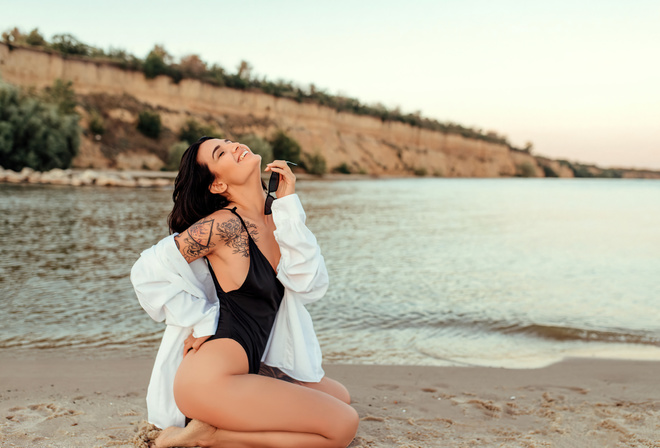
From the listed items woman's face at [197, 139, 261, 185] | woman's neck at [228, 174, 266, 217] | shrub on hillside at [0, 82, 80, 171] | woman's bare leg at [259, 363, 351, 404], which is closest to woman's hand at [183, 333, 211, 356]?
woman's bare leg at [259, 363, 351, 404]

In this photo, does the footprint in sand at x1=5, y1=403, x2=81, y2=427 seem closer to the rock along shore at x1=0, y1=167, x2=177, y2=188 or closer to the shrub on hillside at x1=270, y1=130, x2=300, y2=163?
the rock along shore at x1=0, y1=167, x2=177, y2=188

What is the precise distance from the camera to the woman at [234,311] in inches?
102

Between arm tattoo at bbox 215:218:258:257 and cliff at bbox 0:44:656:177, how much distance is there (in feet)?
131

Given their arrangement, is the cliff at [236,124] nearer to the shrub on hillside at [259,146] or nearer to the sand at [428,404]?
the shrub on hillside at [259,146]

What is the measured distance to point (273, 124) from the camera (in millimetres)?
56562

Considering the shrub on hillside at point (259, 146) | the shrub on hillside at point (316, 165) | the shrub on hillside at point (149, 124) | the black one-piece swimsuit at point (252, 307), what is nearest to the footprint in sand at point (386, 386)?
the black one-piece swimsuit at point (252, 307)

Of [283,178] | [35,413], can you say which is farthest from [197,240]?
[35,413]

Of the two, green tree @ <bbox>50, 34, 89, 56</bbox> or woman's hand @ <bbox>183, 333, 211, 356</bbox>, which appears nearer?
woman's hand @ <bbox>183, 333, 211, 356</bbox>

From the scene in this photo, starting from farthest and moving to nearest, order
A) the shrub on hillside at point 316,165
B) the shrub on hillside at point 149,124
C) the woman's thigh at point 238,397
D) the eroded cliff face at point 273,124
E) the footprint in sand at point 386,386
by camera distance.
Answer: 1. the shrub on hillside at point 316,165
2. the shrub on hillside at point 149,124
3. the eroded cliff face at point 273,124
4. the footprint in sand at point 386,386
5. the woman's thigh at point 238,397

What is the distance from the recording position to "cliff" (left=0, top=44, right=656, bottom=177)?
42188 mm

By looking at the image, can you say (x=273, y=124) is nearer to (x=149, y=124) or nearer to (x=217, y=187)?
(x=149, y=124)

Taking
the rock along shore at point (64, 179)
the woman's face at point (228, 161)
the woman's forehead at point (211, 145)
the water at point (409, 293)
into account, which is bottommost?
the rock along shore at point (64, 179)

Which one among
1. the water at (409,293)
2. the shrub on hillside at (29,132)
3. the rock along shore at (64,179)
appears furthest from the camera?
the shrub on hillside at (29,132)

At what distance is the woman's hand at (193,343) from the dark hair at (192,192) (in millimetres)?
597
